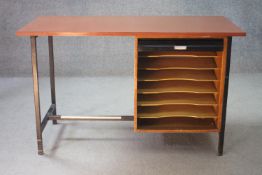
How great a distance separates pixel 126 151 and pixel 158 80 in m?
0.60

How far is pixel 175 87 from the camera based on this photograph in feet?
9.77

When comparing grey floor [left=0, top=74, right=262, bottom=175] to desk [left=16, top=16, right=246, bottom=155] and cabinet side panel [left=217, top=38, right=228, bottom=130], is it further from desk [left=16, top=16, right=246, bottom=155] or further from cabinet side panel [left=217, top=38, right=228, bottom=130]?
cabinet side panel [left=217, top=38, right=228, bottom=130]

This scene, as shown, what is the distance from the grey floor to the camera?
2.89 metres

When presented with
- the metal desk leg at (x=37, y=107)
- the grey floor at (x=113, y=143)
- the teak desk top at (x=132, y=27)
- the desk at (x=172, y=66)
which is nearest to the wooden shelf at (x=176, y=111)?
the desk at (x=172, y=66)

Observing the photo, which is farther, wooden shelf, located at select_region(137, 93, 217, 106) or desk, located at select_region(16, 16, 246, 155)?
wooden shelf, located at select_region(137, 93, 217, 106)

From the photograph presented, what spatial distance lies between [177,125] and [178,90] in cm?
26

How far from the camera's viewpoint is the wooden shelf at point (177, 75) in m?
2.91

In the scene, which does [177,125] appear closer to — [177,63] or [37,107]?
[177,63]

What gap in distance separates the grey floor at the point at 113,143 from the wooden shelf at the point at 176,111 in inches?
12.5

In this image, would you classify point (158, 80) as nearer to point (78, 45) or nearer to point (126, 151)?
point (126, 151)

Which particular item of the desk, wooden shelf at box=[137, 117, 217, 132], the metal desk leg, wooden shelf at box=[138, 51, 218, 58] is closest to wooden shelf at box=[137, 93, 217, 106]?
the desk

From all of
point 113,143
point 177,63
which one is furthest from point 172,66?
point 113,143

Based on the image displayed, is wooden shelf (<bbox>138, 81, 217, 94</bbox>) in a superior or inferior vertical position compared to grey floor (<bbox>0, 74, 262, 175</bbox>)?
superior

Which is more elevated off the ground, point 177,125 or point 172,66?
point 172,66
